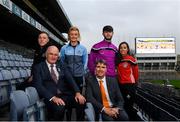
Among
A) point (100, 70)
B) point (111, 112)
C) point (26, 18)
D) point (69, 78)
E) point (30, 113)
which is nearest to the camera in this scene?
point (30, 113)

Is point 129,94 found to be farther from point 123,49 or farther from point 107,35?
point 107,35

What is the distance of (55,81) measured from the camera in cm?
593

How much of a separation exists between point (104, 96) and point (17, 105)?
168 cm

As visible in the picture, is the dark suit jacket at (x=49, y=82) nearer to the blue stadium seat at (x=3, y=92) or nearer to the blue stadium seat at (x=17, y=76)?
the blue stadium seat at (x=3, y=92)

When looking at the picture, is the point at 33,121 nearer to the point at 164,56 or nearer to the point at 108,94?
the point at 108,94

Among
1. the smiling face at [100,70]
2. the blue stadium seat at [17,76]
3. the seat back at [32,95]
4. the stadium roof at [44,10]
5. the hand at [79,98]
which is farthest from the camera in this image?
the stadium roof at [44,10]

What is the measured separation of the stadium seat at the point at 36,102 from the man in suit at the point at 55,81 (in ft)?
0.61

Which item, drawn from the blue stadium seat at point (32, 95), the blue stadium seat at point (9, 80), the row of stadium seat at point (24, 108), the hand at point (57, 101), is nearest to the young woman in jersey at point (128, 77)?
the hand at point (57, 101)

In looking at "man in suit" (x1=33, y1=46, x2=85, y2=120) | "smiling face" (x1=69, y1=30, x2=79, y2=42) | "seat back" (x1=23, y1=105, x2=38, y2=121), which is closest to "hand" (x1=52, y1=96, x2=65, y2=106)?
"man in suit" (x1=33, y1=46, x2=85, y2=120)

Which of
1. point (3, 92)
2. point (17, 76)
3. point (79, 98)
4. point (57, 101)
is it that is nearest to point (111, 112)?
point (79, 98)

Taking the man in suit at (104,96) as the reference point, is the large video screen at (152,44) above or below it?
above

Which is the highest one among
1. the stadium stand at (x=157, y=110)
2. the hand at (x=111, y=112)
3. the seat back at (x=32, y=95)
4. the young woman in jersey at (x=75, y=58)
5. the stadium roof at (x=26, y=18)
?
the stadium roof at (x=26, y=18)

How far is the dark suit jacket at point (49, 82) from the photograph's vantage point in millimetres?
5668

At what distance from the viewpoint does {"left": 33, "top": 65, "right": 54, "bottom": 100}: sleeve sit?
5.58 m
